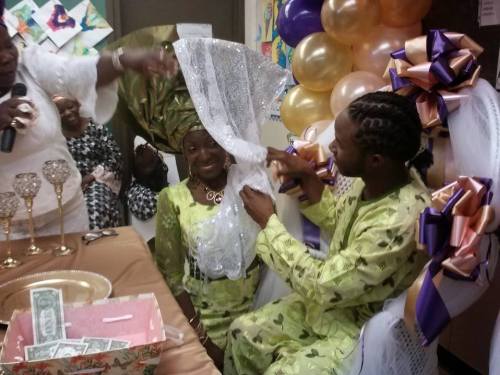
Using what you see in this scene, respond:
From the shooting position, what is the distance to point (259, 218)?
1349 millimetres

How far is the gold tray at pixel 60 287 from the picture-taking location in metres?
1.10

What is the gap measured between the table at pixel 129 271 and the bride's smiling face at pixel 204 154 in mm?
297

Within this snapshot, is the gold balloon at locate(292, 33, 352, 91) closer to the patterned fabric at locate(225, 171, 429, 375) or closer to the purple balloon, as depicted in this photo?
the purple balloon

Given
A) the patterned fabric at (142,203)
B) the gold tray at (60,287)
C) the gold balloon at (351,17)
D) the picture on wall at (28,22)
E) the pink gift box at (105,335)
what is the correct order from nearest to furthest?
the pink gift box at (105,335) → the gold tray at (60,287) → the gold balloon at (351,17) → the patterned fabric at (142,203) → the picture on wall at (28,22)

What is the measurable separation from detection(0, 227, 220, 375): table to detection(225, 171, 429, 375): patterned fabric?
30cm

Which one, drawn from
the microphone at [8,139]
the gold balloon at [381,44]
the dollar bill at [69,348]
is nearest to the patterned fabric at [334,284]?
the dollar bill at [69,348]

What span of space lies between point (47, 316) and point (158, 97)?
794 millimetres

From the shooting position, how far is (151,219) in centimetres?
301

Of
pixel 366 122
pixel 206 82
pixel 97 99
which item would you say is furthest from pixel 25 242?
pixel 366 122

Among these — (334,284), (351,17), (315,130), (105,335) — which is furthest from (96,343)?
(351,17)

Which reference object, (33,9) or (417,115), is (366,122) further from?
(33,9)

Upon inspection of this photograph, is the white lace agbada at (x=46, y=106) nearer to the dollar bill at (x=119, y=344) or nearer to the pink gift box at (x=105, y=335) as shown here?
the pink gift box at (x=105, y=335)

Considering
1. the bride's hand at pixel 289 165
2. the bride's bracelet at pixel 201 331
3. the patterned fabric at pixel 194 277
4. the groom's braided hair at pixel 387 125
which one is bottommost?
the bride's bracelet at pixel 201 331

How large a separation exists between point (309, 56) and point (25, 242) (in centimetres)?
122
